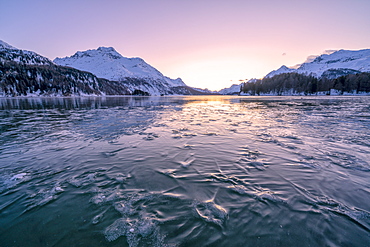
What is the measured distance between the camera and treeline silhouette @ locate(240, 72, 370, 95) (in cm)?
11956

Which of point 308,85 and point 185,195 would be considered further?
point 308,85

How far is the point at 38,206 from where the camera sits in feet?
12.5

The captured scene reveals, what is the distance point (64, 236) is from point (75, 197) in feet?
4.40

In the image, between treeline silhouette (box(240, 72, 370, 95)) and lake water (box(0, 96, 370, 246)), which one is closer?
lake water (box(0, 96, 370, 246))

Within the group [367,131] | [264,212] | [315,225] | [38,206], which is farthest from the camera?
[367,131]

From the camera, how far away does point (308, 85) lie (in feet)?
474

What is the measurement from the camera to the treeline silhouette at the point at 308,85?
120 meters

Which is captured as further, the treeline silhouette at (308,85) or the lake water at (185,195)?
the treeline silhouette at (308,85)

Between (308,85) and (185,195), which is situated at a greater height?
(308,85)

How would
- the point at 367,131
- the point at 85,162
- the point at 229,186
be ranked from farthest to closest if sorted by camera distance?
1. the point at 367,131
2. the point at 85,162
3. the point at 229,186

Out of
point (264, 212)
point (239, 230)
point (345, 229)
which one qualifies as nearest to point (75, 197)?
point (239, 230)

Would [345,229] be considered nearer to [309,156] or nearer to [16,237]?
[309,156]

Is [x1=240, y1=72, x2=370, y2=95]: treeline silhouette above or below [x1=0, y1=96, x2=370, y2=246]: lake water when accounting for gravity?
above

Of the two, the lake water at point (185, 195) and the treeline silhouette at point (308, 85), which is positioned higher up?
the treeline silhouette at point (308, 85)
